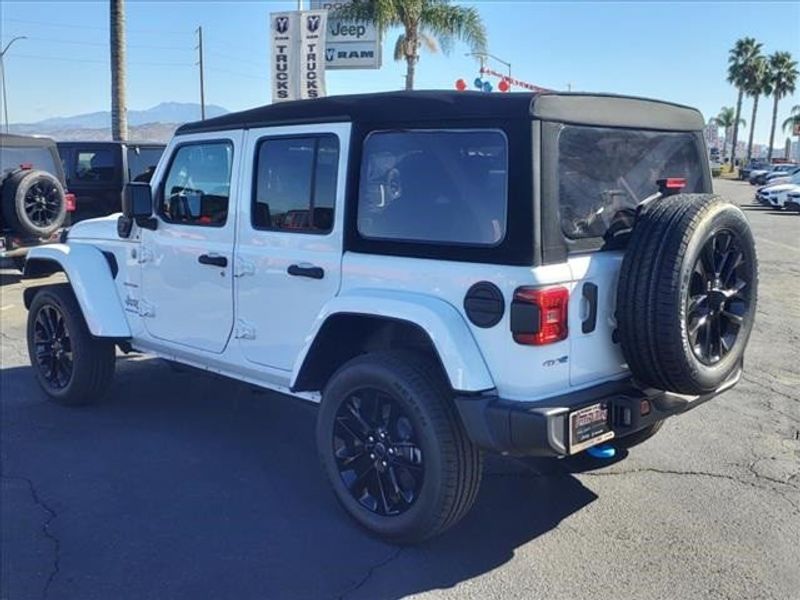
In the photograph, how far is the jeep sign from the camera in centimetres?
1858

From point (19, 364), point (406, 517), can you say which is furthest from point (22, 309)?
point (406, 517)

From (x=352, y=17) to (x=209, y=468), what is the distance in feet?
54.4

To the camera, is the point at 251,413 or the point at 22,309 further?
the point at 22,309

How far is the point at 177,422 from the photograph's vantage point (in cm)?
532

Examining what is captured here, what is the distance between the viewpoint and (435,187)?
11.3 ft

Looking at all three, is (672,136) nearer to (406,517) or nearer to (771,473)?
(771,473)

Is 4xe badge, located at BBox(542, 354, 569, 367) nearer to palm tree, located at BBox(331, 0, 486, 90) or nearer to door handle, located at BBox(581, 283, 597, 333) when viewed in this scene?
door handle, located at BBox(581, 283, 597, 333)

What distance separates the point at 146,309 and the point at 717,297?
3405 mm

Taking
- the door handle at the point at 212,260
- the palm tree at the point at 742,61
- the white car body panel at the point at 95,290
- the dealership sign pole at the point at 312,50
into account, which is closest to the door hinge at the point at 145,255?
the white car body panel at the point at 95,290

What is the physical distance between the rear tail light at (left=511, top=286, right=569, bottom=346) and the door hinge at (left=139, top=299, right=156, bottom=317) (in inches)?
108

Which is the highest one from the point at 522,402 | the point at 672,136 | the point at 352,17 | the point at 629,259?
the point at 352,17

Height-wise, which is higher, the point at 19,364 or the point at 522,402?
the point at 522,402

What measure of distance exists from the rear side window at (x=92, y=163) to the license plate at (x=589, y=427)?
11192mm

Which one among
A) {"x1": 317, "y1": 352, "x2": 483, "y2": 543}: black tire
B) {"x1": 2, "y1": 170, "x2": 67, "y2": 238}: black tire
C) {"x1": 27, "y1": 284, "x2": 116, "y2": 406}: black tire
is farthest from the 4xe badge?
{"x1": 2, "y1": 170, "x2": 67, "y2": 238}: black tire
